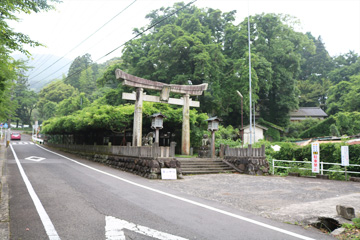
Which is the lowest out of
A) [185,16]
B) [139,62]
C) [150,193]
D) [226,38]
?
[150,193]

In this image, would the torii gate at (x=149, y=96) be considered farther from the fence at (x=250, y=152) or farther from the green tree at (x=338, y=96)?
the green tree at (x=338, y=96)

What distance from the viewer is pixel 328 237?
4645mm

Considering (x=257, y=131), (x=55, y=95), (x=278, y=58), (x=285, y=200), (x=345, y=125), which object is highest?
(x=278, y=58)

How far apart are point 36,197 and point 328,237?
23.3 ft

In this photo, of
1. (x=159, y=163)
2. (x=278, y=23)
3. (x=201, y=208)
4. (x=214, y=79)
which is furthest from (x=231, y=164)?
(x=278, y=23)

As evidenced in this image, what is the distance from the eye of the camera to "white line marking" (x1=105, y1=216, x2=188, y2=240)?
4.31 m

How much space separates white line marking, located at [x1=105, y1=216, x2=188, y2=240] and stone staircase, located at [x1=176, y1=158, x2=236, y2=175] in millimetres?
9023

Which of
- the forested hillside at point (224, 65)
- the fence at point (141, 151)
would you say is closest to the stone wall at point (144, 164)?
the fence at point (141, 151)

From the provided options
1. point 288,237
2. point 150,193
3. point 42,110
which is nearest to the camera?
point 288,237

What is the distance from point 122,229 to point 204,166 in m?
A: 10.9

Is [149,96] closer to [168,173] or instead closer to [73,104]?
[168,173]

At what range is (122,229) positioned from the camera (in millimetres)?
4680

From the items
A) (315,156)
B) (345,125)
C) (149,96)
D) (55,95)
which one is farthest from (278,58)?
(55,95)

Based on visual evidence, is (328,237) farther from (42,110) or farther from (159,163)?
(42,110)
